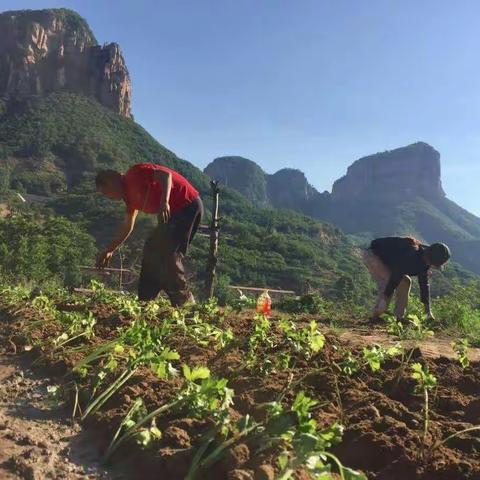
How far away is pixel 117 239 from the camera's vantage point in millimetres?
4652

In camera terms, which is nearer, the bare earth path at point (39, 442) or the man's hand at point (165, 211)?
the bare earth path at point (39, 442)

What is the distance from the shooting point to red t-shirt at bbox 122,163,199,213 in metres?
4.39

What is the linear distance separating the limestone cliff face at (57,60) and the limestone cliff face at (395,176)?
83263 millimetres

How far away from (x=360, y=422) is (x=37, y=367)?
1591 mm

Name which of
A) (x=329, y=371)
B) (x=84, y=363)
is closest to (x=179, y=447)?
(x=84, y=363)

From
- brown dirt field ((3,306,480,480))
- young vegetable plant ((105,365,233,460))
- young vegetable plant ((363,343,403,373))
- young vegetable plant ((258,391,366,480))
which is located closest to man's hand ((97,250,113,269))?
brown dirt field ((3,306,480,480))

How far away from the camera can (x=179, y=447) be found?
1.67m

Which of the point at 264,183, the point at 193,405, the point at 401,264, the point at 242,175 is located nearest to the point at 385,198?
the point at 264,183

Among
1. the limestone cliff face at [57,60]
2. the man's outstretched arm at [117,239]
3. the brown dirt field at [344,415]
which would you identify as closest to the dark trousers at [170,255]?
the man's outstretched arm at [117,239]

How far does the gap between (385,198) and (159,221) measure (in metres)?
159

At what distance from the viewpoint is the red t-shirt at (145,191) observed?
14.4 ft

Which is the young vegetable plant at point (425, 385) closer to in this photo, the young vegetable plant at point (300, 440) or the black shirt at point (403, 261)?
the young vegetable plant at point (300, 440)

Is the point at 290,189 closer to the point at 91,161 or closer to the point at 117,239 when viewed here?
the point at 91,161

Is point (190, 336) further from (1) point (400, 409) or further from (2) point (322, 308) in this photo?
(2) point (322, 308)
